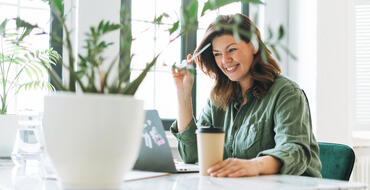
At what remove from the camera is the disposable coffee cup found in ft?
4.27

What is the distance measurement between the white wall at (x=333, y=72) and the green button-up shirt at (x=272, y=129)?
1.53m

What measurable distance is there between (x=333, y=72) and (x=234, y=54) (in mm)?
1708

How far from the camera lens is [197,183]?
1.16m

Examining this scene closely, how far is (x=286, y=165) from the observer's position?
→ 4.85 ft

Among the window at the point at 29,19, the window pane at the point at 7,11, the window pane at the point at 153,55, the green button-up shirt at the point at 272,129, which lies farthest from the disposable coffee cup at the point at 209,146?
the window pane at the point at 7,11

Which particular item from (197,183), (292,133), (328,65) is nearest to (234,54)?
(292,133)

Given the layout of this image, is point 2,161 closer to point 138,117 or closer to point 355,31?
point 138,117

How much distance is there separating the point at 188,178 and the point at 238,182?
0.16m

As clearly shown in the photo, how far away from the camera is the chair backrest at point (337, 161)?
5.84 feet

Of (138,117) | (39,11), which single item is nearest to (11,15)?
(39,11)

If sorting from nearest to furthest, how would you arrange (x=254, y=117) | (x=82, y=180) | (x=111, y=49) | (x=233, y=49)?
(x=82, y=180)
(x=254, y=117)
(x=233, y=49)
(x=111, y=49)

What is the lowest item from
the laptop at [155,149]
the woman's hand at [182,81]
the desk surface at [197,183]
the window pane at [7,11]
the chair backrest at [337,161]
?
the chair backrest at [337,161]

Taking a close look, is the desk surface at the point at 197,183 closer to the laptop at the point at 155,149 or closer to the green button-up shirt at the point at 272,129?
the laptop at the point at 155,149

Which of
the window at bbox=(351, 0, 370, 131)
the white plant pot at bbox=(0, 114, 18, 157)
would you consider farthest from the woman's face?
the window at bbox=(351, 0, 370, 131)
